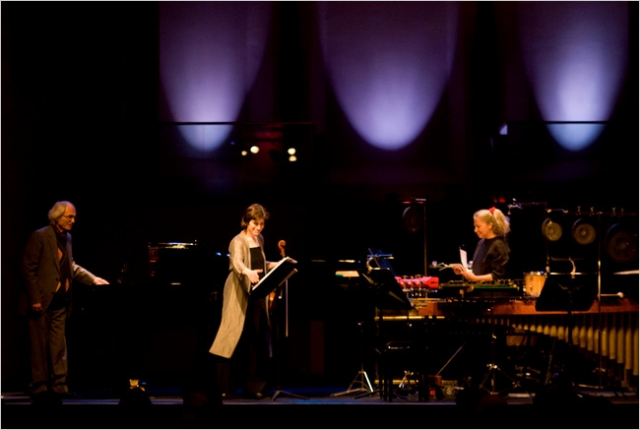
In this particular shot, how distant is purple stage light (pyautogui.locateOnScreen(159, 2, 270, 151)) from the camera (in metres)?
10.4

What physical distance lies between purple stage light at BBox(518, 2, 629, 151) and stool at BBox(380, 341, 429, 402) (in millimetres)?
4155

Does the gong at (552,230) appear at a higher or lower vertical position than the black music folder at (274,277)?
higher

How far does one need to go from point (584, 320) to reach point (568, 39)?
457 centimetres

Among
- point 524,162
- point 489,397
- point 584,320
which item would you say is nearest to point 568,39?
point 524,162

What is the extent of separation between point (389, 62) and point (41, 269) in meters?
5.50

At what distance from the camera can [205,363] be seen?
7.86 meters

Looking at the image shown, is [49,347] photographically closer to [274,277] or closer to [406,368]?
[274,277]

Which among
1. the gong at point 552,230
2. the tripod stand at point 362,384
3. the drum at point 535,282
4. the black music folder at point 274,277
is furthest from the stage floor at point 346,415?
the gong at point 552,230

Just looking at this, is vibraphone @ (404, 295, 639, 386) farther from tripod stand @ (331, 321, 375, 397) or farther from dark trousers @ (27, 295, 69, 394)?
dark trousers @ (27, 295, 69, 394)

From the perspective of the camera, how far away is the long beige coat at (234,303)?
7320 millimetres

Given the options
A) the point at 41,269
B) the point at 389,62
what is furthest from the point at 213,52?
the point at 41,269

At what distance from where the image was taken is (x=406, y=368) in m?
8.43

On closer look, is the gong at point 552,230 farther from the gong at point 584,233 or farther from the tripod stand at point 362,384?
the tripod stand at point 362,384

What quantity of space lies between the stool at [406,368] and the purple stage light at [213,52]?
406cm
